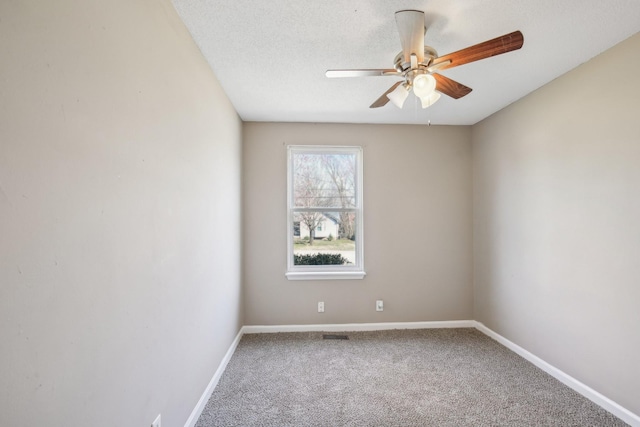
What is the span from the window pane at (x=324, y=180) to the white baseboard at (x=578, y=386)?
216 cm

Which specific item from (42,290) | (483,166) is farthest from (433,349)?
(42,290)

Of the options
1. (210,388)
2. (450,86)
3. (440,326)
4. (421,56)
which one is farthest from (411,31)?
(440,326)

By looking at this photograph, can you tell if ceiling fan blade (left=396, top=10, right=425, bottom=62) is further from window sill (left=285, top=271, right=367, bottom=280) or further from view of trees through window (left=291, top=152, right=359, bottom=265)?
window sill (left=285, top=271, right=367, bottom=280)

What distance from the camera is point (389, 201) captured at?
3.39m

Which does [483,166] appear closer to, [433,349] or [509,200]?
[509,200]

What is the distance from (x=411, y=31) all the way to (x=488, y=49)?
1.29 ft

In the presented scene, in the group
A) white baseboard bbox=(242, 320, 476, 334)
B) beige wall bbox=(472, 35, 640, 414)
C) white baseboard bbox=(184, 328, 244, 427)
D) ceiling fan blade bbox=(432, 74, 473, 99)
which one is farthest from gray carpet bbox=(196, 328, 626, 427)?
ceiling fan blade bbox=(432, 74, 473, 99)

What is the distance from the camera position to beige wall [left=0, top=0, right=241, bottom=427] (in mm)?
691

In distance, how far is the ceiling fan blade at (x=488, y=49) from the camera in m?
1.32

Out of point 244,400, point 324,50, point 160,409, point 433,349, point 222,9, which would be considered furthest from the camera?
point 433,349

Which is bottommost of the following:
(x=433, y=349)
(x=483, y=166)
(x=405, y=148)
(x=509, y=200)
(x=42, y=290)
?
(x=433, y=349)

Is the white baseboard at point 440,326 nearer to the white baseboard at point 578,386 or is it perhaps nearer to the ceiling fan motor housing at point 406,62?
the white baseboard at point 578,386

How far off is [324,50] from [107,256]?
5.64 feet

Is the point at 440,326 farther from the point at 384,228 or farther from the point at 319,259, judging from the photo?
the point at 319,259
